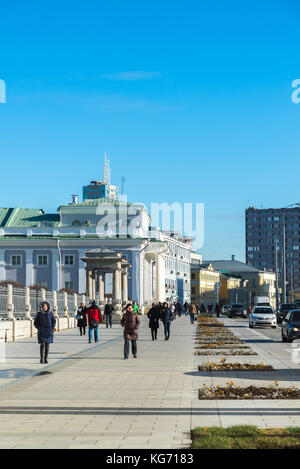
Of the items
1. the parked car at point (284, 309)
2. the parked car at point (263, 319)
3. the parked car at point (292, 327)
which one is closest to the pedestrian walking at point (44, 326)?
the parked car at point (292, 327)

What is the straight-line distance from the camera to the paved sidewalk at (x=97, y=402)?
31.4 feet

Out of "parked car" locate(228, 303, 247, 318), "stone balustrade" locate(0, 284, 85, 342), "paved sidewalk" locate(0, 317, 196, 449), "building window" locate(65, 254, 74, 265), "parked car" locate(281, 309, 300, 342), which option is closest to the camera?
"paved sidewalk" locate(0, 317, 196, 449)

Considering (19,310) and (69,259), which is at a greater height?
(69,259)

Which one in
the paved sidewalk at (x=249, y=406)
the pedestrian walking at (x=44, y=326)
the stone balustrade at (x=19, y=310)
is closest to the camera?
the paved sidewalk at (x=249, y=406)

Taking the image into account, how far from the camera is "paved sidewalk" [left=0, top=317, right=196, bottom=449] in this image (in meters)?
9.56

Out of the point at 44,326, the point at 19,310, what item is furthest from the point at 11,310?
the point at 44,326

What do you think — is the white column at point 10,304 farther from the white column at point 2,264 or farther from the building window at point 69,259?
the white column at point 2,264

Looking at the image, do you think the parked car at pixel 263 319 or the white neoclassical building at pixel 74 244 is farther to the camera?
the white neoclassical building at pixel 74 244

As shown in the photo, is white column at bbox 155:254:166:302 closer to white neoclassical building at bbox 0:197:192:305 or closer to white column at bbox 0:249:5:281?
white neoclassical building at bbox 0:197:192:305

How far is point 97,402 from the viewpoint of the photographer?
1330cm

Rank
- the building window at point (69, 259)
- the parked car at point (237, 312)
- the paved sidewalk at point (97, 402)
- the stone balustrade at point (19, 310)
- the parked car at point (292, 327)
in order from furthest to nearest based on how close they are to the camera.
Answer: the building window at point (69, 259), the parked car at point (237, 312), the stone balustrade at point (19, 310), the parked car at point (292, 327), the paved sidewalk at point (97, 402)

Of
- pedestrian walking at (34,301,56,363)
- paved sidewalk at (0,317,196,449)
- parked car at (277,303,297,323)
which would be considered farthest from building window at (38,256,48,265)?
pedestrian walking at (34,301,56,363)

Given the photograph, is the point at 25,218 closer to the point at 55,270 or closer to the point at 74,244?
the point at 74,244
